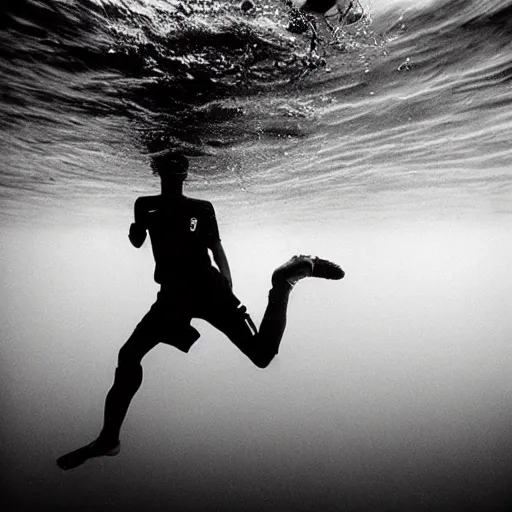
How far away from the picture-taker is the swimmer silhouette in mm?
3461

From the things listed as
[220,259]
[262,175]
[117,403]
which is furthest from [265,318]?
[262,175]

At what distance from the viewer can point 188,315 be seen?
3631 millimetres

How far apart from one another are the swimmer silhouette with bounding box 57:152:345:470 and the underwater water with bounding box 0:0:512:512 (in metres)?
2.73

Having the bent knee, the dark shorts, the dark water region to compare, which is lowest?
the bent knee

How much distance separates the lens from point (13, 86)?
6180 mm

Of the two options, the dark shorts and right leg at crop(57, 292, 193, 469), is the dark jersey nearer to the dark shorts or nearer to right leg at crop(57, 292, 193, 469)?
the dark shorts

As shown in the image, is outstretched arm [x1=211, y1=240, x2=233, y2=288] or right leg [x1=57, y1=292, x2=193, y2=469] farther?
outstretched arm [x1=211, y1=240, x2=233, y2=288]

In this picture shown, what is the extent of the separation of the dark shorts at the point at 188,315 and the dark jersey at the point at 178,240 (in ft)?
0.50

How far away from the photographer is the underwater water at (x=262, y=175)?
4.86 m

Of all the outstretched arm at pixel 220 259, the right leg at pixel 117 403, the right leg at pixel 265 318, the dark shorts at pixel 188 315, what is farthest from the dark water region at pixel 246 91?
the right leg at pixel 117 403

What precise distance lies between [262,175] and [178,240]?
10.2 meters

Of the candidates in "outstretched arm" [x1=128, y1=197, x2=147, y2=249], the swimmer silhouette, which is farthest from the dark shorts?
"outstretched arm" [x1=128, y1=197, x2=147, y2=249]

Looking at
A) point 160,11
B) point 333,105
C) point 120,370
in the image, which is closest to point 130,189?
point 333,105

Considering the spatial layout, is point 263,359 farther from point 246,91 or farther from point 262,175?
point 262,175
